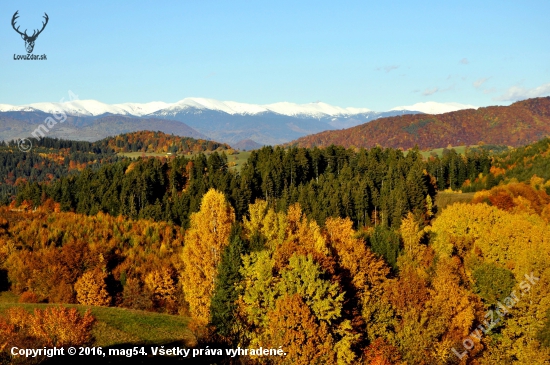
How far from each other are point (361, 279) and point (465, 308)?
46.8 ft

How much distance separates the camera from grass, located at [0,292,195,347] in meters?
50.2

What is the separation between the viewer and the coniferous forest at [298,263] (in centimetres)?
5408

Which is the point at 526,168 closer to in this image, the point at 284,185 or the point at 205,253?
the point at 284,185

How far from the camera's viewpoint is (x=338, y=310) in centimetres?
5394

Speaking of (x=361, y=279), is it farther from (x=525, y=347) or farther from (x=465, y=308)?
(x=525, y=347)

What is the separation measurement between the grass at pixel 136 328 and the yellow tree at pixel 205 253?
9.18 feet

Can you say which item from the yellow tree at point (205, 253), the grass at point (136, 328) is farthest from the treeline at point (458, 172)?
the grass at point (136, 328)

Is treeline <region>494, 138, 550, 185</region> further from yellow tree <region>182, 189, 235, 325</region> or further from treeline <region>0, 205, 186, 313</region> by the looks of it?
yellow tree <region>182, 189, 235, 325</region>

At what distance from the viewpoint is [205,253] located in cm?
6531

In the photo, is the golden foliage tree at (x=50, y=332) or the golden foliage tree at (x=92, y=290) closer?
the golden foliage tree at (x=50, y=332)

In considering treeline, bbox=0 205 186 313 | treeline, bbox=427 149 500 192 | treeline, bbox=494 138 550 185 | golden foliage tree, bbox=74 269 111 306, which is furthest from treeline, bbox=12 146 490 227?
golden foliage tree, bbox=74 269 111 306

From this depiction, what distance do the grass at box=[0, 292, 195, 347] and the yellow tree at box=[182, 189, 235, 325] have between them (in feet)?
9.18

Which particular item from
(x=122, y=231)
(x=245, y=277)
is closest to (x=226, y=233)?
(x=245, y=277)

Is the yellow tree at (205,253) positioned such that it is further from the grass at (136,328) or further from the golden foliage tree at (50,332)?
the golden foliage tree at (50,332)
